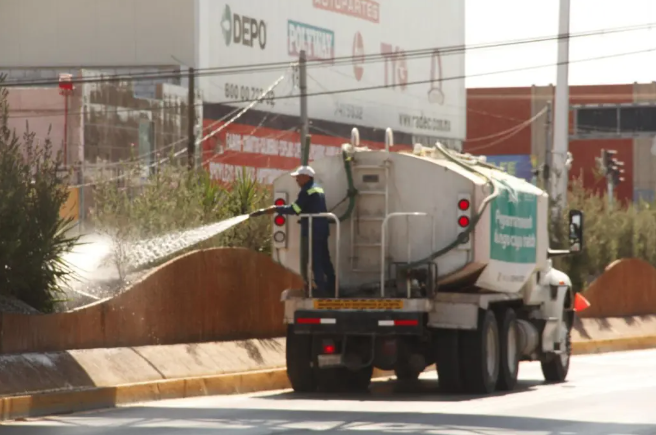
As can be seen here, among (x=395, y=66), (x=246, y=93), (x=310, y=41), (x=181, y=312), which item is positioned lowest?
(x=181, y=312)

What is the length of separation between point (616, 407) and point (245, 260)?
6.16 m

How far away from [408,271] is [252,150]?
49.9 m

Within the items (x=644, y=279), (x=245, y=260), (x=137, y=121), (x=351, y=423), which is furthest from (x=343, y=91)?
(x=351, y=423)

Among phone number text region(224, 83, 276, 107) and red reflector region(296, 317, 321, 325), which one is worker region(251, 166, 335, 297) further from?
phone number text region(224, 83, 276, 107)

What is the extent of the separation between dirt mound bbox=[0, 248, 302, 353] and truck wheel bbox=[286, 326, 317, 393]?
1.04m

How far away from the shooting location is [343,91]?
7862 cm

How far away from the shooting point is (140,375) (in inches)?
644

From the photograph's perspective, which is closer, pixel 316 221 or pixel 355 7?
pixel 316 221

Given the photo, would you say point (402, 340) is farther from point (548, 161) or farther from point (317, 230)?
point (548, 161)

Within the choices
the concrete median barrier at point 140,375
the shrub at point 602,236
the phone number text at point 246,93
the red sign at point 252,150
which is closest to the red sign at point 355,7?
the red sign at point 252,150

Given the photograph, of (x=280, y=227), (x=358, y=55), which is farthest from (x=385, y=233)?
(x=358, y=55)

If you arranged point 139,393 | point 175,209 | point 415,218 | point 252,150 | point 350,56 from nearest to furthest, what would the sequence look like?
point 139,393 → point 415,218 → point 175,209 → point 252,150 → point 350,56

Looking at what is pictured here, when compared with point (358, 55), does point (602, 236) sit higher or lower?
lower

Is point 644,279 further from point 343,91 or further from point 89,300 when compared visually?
point 343,91
